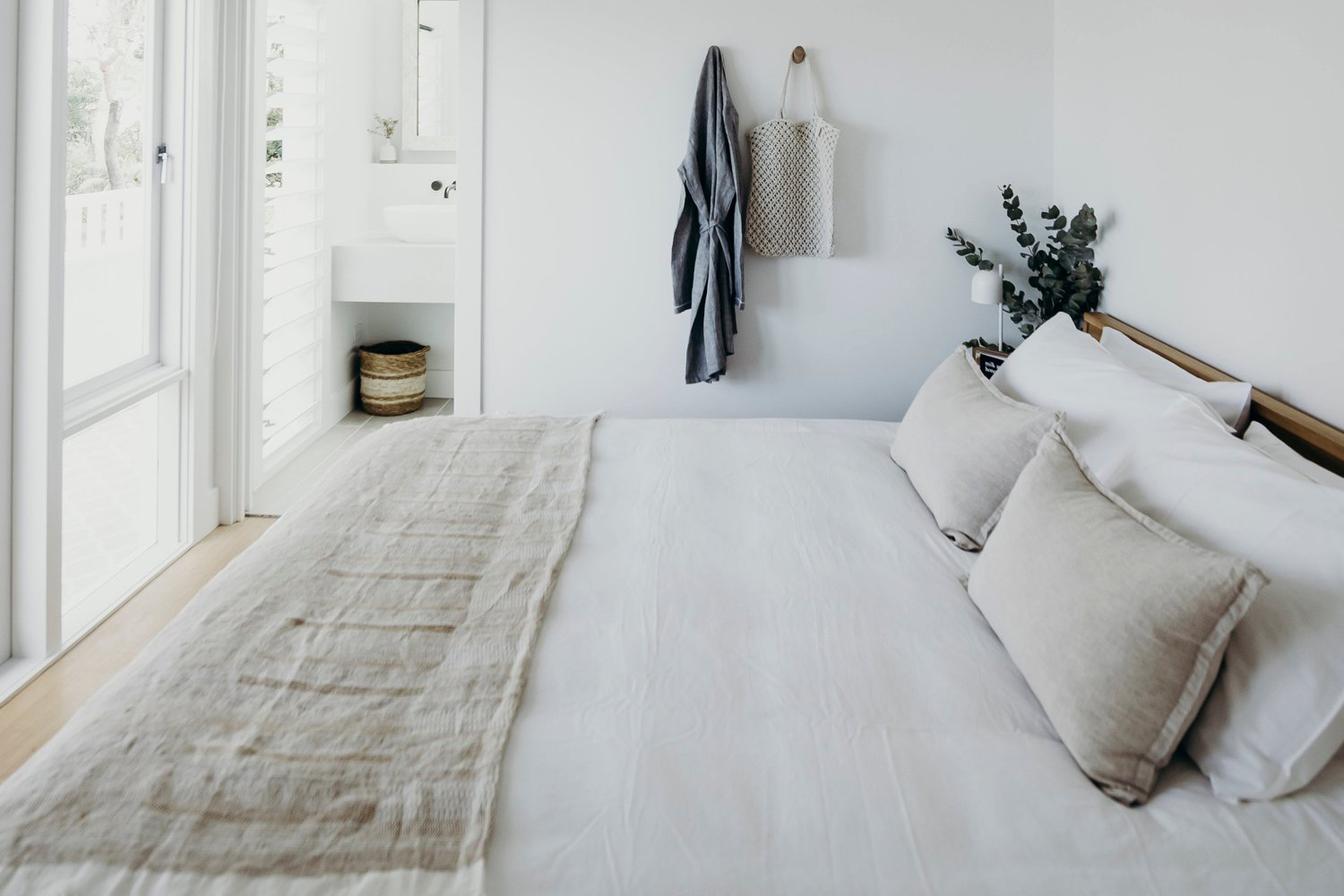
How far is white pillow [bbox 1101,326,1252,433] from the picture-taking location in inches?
85.4

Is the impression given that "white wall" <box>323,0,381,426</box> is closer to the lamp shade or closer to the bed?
the lamp shade

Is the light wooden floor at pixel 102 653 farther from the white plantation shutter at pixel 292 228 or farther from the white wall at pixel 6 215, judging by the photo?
the white plantation shutter at pixel 292 228

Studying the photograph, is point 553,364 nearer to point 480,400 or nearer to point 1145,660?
point 480,400

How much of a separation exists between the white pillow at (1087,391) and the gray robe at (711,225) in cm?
121

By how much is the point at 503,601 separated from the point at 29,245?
1712mm

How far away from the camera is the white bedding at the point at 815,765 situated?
1.21 metres

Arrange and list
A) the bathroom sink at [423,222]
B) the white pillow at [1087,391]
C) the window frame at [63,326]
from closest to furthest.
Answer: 1. the white pillow at [1087,391]
2. the window frame at [63,326]
3. the bathroom sink at [423,222]

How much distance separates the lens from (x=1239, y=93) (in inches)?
93.7

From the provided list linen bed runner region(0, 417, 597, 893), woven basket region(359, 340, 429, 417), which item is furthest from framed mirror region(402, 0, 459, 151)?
linen bed runner region(0, 417, 597, 893)

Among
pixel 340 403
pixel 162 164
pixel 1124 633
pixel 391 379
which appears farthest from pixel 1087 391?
pixel 340 403

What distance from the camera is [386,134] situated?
217 inches

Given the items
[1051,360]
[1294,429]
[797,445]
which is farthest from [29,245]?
[1294,429]

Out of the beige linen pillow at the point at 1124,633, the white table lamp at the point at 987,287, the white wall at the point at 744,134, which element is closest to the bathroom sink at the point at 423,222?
the white wall at the point at 744,134

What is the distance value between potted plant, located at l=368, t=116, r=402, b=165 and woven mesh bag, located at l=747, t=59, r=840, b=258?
2418 mm
